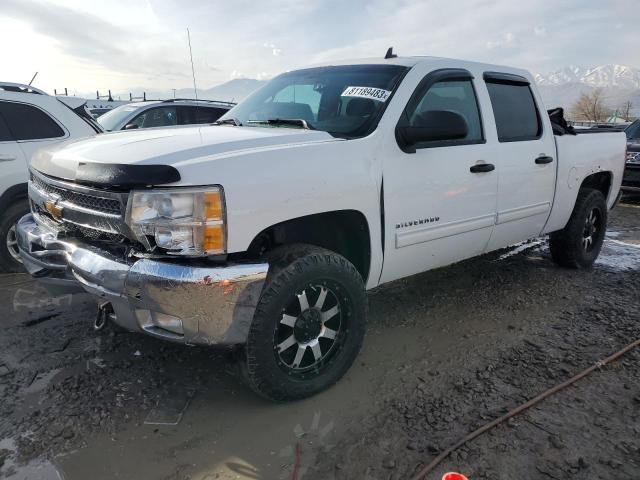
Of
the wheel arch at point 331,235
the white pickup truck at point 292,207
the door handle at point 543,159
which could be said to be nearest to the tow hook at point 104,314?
the white pickup truck at point 292,207

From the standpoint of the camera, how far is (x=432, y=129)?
287 centimetres

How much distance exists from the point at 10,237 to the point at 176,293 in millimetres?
3538

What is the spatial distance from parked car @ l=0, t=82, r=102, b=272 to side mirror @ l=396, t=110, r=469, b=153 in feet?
12.5

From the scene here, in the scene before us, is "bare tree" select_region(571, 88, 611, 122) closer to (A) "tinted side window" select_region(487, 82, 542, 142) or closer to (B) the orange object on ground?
(A) "tinted side window" select_region(487, 82, 542, 142)

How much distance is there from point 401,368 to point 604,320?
185cm

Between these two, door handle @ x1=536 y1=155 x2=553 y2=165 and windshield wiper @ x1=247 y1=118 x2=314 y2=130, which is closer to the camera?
windshield wiper @ x1=247 y1=118 x2=314 y2=130

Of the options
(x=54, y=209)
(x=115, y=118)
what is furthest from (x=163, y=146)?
(x=115, y=118)

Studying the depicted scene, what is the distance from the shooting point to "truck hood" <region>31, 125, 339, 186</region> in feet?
7.52

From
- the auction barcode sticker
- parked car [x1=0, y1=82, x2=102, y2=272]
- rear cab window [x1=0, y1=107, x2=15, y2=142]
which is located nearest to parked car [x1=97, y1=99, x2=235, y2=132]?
parked car [x1=0, y1=82, x2=102, y2=272]

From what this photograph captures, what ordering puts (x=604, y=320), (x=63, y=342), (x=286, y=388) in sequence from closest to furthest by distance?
(x=286, y=388) < (x=63, y=342) < (x=604, y=320)

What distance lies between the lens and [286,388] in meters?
2.57

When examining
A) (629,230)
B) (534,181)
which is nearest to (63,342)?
(534,181)

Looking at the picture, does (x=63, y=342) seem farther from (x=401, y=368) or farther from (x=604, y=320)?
(x=604, y=320)

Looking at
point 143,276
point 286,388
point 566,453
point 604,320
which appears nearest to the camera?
point 143,276
